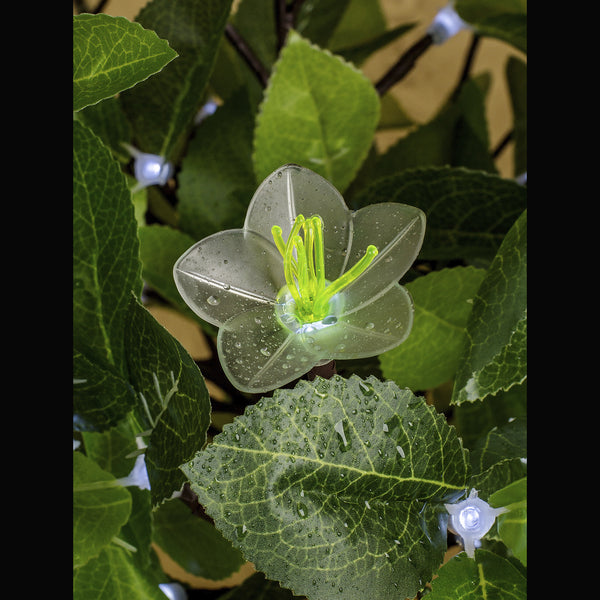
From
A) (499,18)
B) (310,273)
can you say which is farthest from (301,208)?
(499,18)

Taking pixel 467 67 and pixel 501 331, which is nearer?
pixel 501 331

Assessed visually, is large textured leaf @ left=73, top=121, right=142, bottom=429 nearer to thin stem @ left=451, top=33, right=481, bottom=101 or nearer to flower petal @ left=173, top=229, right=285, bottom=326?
flower petal @ left=173, top=229, right=285, bottom=326

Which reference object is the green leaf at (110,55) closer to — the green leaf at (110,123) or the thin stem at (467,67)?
the green leaf at (110,123)

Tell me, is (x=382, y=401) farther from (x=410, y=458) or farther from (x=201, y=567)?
(x=201, y=567)

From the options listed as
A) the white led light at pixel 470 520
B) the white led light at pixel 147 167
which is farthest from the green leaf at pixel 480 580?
the white led light at pixel 147 167

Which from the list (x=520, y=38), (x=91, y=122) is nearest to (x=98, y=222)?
(x=91, y=122)

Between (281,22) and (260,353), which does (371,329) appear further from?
(281,22)
